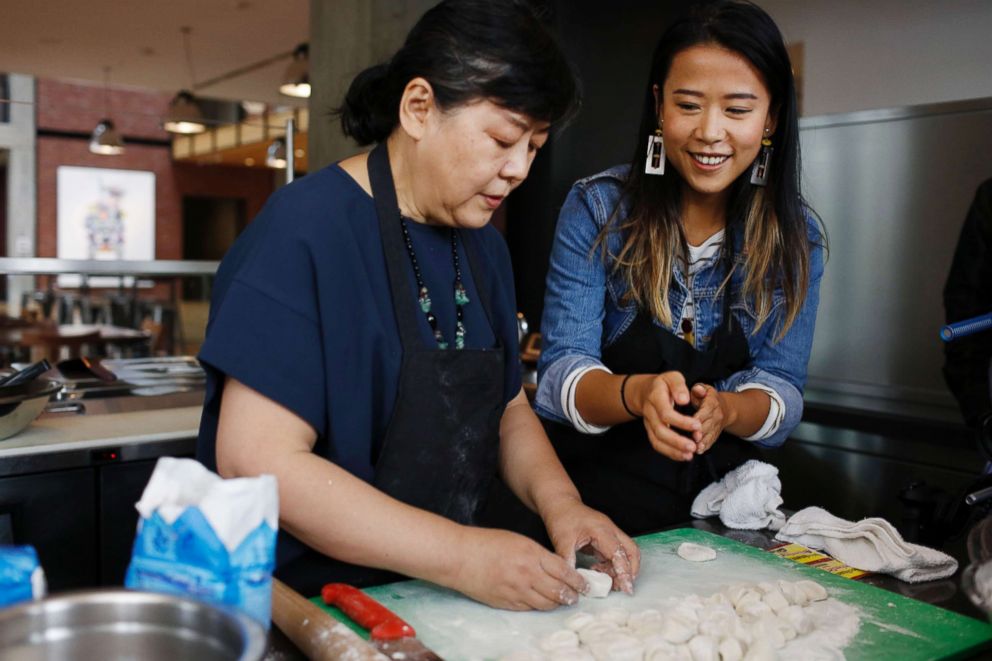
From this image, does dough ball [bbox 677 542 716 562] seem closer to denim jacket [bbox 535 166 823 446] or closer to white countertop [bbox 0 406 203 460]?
denim jacket [bbox 535 166 823 446]

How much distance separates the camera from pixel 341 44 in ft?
14.5

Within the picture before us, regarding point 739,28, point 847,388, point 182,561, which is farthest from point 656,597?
point 847,388

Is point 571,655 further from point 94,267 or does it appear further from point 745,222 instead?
point 94,267

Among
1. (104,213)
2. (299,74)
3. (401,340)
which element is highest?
(299,74)

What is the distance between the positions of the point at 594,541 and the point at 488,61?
26.8 inches

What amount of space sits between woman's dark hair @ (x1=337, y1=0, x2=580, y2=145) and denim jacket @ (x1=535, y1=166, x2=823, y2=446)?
1.62 ft

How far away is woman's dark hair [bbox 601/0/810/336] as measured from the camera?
68.2 inches

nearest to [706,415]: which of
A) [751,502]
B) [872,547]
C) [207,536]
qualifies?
[751,502]

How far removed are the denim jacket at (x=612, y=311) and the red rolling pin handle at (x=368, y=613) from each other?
68 centimetres

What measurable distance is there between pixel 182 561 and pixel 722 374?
118 centimetres

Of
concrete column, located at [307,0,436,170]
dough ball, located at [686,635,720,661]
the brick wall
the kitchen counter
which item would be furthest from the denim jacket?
the brick wall

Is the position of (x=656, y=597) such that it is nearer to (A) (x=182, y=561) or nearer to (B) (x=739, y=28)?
(A) (x=182, y=561)

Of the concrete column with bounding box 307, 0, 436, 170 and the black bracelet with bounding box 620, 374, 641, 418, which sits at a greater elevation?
the concrete column with bounding box 307, 0, 436, 170

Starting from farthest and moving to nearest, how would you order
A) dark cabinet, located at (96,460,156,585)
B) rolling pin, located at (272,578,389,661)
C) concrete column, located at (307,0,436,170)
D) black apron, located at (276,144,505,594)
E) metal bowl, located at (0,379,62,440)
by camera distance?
1. concrete column, located at (307,0,436,170)
2. dark cabinet, located at (96,460,156,585)
3. metal bowl, located at (0,379,62,440)
4. black apron, located at (276,144,505,594)
5. rolling pin, located at (272,578,389,661)
